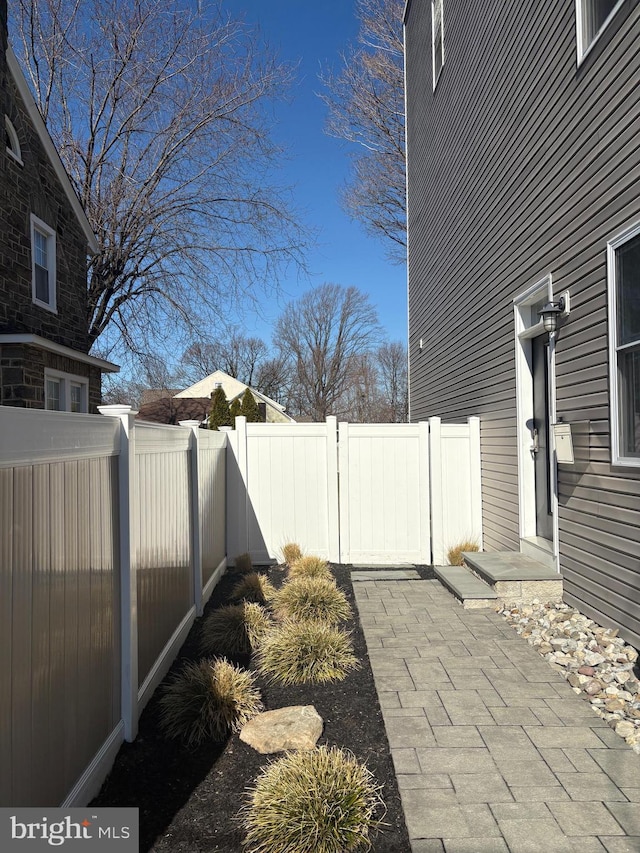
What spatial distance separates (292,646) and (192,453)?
6.20ft

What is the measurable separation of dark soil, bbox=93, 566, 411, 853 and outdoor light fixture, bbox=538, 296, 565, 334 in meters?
3.10

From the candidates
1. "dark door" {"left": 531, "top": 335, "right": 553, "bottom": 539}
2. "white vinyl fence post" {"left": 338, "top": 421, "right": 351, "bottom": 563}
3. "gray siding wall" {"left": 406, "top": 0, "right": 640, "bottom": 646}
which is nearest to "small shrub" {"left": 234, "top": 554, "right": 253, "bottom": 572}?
"white vinyl fence post" {"left": 338, "top": 421, "right": 351, "bottom": 563}

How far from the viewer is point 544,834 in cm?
228

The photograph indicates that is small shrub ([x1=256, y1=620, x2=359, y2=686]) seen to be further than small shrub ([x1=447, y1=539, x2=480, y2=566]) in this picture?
No

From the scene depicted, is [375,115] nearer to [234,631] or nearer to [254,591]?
[254,591]

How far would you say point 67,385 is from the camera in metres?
10.4

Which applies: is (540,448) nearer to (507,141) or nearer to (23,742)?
(507,141)

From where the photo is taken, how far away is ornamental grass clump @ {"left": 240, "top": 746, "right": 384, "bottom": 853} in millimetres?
2254

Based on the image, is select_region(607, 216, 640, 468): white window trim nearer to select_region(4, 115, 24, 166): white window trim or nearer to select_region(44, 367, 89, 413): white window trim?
select_region(44, 367, 89, 413): white window trim

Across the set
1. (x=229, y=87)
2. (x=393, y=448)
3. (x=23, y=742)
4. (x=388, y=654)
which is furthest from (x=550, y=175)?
(x=229, y=87)

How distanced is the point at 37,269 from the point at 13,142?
189 cm

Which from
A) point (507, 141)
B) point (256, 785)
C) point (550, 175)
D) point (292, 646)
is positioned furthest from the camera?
point (507, 141)

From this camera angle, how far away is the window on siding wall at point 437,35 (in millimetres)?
9352

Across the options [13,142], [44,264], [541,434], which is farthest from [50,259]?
[541,434]
